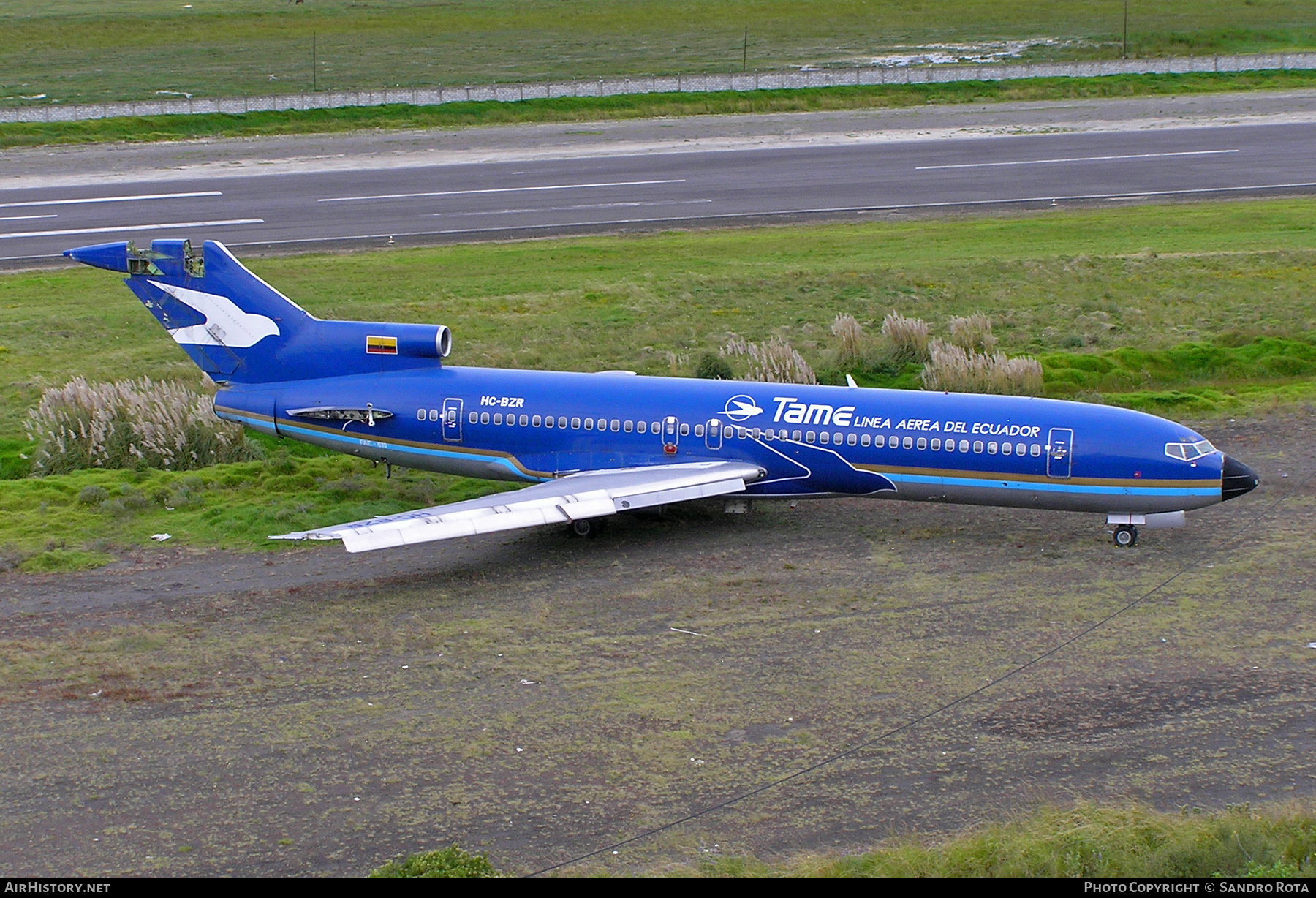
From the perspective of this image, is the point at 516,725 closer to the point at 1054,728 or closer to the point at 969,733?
the point at 969,733

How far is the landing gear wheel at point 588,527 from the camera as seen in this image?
114ft

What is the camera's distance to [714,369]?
1784 inches

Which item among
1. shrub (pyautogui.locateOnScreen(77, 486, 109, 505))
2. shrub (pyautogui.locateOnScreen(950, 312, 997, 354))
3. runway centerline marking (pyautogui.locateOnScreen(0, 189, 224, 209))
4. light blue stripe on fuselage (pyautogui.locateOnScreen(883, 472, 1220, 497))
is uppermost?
runway centerline marking (pyautogui.locateOnScreen(0, 189, 224, 209))

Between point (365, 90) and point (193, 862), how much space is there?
79.5 metres

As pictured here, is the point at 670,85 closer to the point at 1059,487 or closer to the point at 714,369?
the point at 714,369

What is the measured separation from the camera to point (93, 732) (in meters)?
24.4

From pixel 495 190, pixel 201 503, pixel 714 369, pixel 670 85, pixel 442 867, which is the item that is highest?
Answer: pixel 670 85

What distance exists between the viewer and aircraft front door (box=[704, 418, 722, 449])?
34.8 metres

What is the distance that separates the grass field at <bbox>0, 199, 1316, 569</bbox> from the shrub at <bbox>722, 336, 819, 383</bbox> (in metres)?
2.07

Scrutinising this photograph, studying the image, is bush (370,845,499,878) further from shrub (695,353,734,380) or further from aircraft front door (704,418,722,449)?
shrub (695,353,734,380)

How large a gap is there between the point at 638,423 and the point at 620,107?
58.0 metres

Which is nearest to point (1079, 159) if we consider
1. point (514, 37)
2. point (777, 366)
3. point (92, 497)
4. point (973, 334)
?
point (973, 334)

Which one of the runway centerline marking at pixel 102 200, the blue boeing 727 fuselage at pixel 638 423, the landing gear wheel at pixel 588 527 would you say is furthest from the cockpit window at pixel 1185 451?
the runway centerline marking at pixel 102 200

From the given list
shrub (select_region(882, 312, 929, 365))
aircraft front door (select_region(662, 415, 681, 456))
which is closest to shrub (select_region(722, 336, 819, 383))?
shrub (select_region(882, 312, 929, 365))
